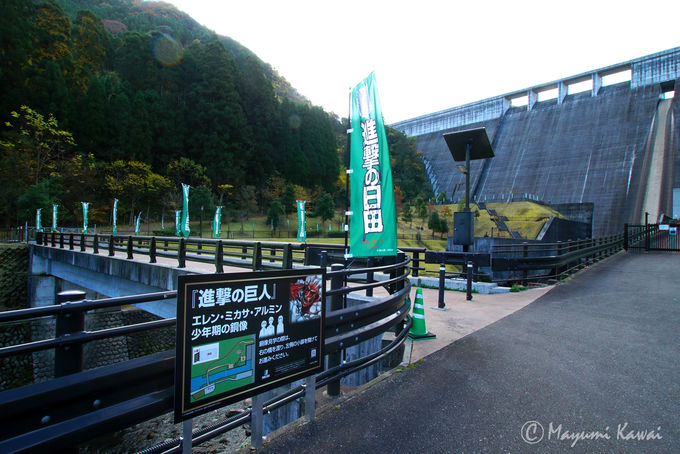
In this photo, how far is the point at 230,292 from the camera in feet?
7.25

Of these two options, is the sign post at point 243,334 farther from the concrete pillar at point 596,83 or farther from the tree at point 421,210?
the concrete pillar at point 596,83

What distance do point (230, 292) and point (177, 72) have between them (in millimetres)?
68671

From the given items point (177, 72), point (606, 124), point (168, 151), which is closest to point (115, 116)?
point (168, 151)

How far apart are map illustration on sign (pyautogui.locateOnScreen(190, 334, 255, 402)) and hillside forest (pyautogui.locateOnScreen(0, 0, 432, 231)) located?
134 feet

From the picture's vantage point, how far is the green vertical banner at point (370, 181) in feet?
16.5

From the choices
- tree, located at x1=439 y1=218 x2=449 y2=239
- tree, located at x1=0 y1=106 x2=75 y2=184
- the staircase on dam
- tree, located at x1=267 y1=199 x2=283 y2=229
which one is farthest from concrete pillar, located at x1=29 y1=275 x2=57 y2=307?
the staircase on dam

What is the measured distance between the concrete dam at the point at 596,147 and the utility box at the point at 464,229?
33.2 m

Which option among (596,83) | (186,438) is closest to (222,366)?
(186,438)

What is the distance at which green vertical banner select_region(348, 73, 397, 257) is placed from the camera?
16.5ft

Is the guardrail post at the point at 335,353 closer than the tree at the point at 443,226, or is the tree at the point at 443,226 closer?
the guardrail post at the point at 335,353

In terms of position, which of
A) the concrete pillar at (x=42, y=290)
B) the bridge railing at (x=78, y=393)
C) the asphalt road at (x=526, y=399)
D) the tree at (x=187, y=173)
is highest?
the tree at (x=187, y=173)

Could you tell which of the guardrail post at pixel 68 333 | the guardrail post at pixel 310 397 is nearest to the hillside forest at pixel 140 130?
the guardrail post at pixel 68 333

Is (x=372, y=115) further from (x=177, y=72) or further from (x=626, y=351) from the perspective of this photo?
(x=177, y=72)

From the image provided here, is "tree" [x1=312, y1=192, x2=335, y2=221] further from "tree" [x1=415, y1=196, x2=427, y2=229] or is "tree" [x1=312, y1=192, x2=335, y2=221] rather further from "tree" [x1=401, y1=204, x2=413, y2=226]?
"tree" [x1=415, y1=196, x2=427, y2=229]
